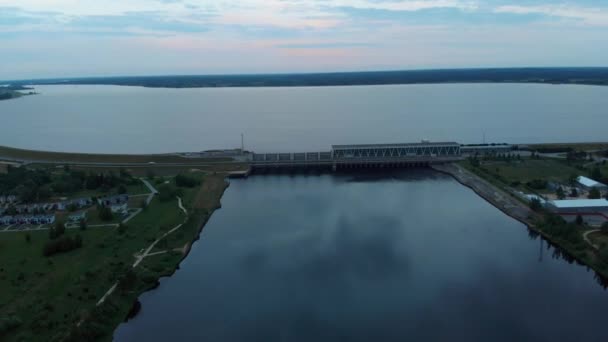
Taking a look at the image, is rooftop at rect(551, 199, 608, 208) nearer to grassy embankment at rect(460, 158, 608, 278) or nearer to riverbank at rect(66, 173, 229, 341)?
grassy embankment at rect(460, 158, 608, 278)

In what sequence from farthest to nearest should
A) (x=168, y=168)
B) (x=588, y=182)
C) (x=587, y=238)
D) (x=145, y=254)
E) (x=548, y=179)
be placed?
(x=168, y=168), (x=548, y=179), (x=588, y=182), (x=587, y=238), (x=145, y=254)

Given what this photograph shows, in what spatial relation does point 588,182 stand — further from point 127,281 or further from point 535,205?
point 127,281

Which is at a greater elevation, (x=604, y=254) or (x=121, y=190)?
(x=121, y=190)

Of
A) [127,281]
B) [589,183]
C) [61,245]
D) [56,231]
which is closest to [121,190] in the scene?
[56,231]

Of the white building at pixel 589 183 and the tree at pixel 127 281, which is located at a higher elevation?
the white building at pixel 589 183

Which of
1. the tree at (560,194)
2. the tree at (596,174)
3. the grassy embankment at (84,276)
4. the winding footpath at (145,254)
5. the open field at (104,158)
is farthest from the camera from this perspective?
the open field at (104,158)

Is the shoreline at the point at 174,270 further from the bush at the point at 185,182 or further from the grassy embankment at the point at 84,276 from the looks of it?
the bush at the point at 185,182

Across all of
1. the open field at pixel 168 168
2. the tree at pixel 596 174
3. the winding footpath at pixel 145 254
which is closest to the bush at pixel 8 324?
the winding footpath at pixel 145 254

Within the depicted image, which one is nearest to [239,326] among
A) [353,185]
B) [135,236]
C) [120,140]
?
[135,236]
